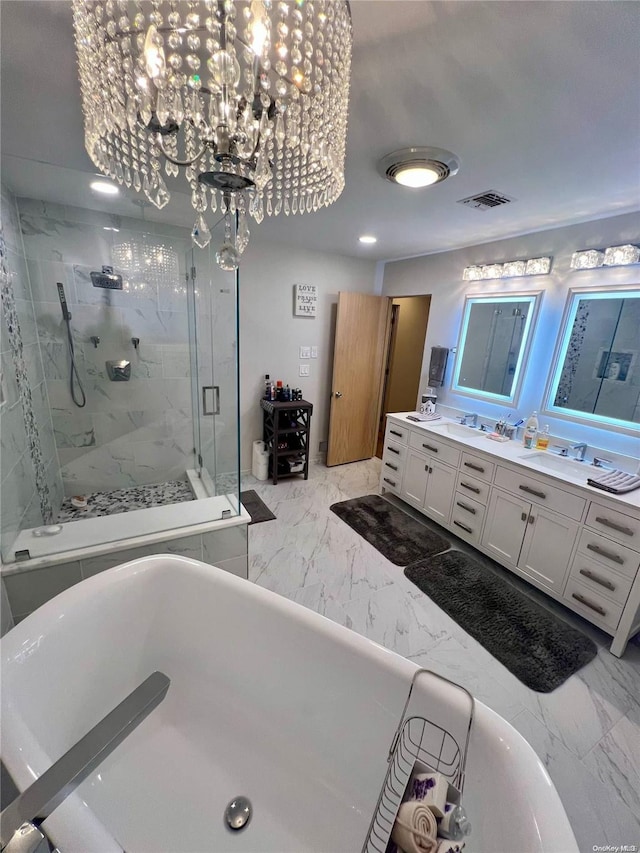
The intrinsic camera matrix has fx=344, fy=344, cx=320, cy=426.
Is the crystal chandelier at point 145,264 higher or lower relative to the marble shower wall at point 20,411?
higher

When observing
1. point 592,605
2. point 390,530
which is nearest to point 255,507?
point 390,530

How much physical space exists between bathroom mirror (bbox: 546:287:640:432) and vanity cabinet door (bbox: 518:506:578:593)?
763 millimetres

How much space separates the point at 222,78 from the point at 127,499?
288 centimetres

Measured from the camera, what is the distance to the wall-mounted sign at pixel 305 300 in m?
3.67

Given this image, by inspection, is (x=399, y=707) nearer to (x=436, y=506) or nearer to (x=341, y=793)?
(x=341, y=793)

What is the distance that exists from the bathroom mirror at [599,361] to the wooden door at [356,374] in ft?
6.42

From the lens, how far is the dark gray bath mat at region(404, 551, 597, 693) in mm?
1813

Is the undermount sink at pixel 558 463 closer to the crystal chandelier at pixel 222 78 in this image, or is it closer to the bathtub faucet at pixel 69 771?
the crystal chandelier at pixel 222 78

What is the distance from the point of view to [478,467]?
2.54m

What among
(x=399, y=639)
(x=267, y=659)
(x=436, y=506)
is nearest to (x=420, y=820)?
(x=267, y=659)

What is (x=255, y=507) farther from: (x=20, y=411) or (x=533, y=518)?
(x=533, y=518)

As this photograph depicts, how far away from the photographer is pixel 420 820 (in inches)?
30.8

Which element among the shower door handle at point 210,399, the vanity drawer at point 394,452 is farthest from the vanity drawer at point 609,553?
the shower door handle at point 210,399

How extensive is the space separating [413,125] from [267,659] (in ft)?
7.09
